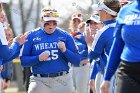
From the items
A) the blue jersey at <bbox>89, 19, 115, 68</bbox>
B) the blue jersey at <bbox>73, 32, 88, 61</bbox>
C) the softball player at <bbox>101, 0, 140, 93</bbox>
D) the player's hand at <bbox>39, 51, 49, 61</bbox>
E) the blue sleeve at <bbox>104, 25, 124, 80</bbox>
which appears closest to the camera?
the softball player at <bbox>101, 0, 140, 93</bbox>

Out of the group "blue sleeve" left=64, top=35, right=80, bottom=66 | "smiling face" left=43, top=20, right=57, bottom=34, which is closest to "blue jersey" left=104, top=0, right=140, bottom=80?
"blue sleeve" left=64, top=35, right=80, bottom=66

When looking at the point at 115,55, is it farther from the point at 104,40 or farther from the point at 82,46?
the point at 82,46

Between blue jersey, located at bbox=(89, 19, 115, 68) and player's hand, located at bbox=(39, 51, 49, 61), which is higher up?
blue jersey, located at bbox=(89, 19, 115, 68)

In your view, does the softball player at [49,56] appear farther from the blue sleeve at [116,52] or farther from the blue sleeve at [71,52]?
the blue sleeve at [116,52]

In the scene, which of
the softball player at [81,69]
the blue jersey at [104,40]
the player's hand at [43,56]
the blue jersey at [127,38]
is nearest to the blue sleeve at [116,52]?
the blue jersey at [127,38]

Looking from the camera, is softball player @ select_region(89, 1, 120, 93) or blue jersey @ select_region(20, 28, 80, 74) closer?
softball player @ select_region(89, 1, 120, 93)

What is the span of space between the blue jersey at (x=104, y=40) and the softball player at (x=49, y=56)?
1.44ft

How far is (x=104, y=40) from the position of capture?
7.68 metres

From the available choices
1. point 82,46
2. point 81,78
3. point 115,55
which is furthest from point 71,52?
point 81,78

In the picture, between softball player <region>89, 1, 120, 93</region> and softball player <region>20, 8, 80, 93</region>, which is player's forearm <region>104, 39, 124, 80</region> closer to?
softball player <region>89, 1, 120, 93</region>

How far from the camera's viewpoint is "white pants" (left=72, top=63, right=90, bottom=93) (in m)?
11.5

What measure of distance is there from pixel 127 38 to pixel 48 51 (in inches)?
119

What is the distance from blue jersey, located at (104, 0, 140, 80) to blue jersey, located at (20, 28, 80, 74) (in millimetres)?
2638

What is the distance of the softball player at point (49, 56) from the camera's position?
7.95 meters
